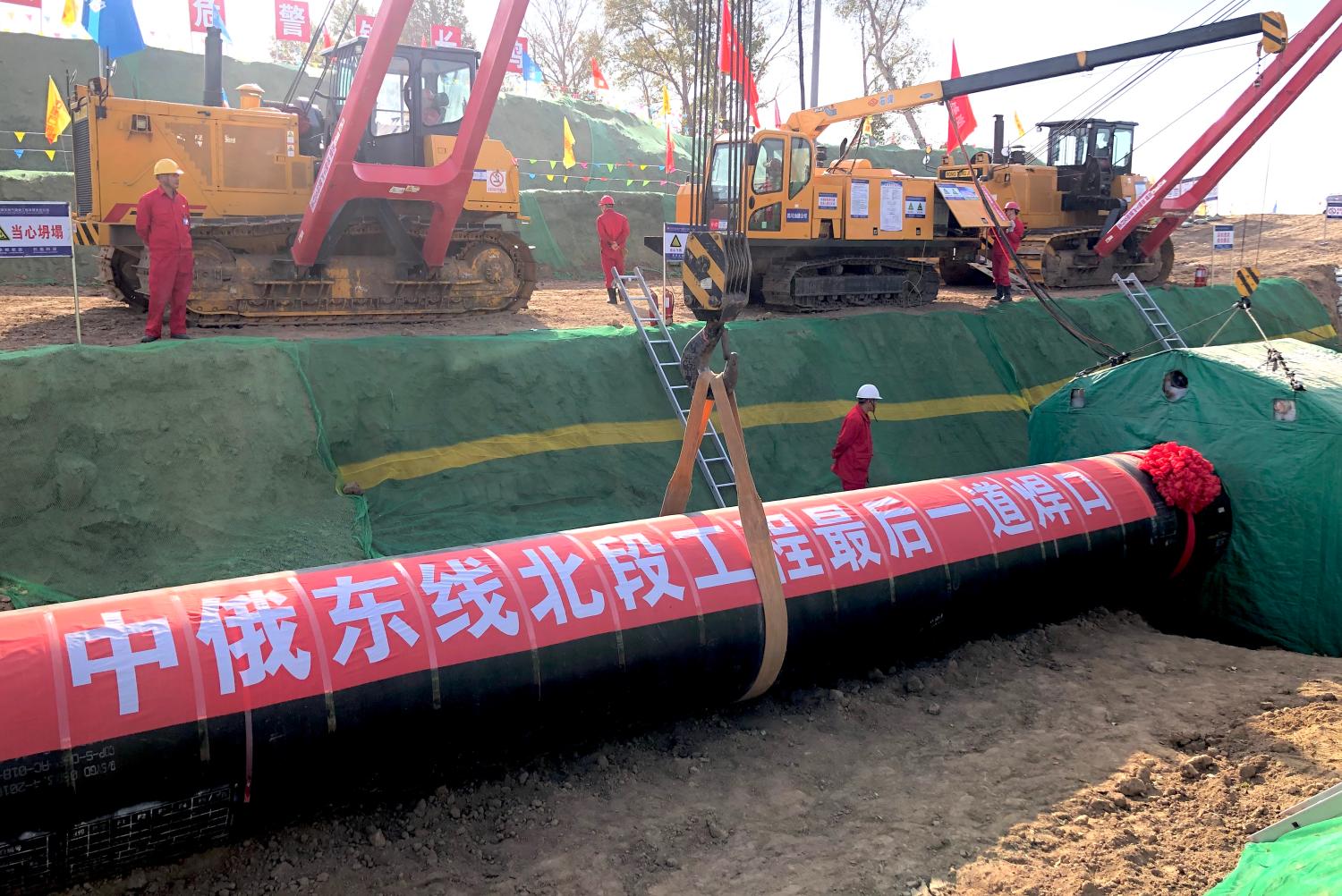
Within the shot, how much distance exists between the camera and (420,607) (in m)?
4.80

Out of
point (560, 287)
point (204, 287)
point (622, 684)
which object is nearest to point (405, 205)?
point (204, 287)

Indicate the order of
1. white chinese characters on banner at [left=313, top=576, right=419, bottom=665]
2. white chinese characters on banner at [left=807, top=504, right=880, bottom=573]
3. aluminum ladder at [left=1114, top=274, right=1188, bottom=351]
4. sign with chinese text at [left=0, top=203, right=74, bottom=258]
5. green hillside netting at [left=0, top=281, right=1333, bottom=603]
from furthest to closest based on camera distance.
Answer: aluminum ladder at [left=1114, top=274, right=1188, bottom=351]
sign with chinese text at [left=0, top=203, right=74, bottom=258]
green hillside netting at [left=0, top=281, right=1333, bottom=603]
white chinese characters on banner at [left=807, top=504, right=880, bottom=573]
white chinese characters on banner at [left=313, top=576, right=419, bottom=665]

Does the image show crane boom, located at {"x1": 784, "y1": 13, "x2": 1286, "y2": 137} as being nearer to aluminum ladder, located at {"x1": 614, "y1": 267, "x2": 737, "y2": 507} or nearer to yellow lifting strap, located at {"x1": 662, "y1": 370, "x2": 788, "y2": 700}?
aluminum ladder, located at {"x1": 614, "y1": 267, "x2": 737, "y2": 507}

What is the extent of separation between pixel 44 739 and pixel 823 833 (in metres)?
3.34

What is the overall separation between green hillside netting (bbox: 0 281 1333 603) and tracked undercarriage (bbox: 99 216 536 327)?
8.94 feet

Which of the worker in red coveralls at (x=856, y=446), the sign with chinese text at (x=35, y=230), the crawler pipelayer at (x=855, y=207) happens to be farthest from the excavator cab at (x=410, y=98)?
the worker in red coveralls at (x=856, y=446)

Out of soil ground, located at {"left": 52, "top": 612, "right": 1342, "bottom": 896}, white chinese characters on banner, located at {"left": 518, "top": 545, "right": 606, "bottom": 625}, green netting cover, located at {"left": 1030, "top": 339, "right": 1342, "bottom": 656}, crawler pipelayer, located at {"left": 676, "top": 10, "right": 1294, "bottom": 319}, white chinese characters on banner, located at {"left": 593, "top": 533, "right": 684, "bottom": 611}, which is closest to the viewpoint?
soil ground, located at {"left": 52, "top": 612, "right": 1342, "bottom": 896}

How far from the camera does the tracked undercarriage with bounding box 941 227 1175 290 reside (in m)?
19.1

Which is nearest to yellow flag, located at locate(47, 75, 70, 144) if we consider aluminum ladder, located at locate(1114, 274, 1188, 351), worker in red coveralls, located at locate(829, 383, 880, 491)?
worker in red coveralls, located at locate(829, 383, 880, 491)

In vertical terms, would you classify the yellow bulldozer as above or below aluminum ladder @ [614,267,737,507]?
above

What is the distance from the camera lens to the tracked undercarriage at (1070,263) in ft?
62.6

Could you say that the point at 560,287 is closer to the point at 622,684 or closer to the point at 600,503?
the point at 600,503

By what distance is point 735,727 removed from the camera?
19.3ft

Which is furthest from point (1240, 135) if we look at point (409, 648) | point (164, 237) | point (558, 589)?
point (409, 648)
